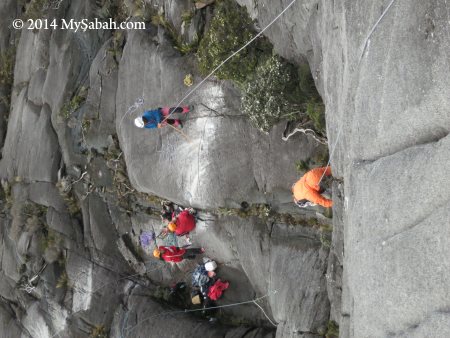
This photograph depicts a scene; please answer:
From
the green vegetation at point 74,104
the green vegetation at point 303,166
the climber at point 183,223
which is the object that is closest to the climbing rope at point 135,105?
the green vegetation at point 74,104

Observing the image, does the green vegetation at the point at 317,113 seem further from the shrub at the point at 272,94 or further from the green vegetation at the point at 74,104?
the green vegetation at the point at 74,104

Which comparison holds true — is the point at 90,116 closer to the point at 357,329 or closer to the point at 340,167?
the point at 340,167

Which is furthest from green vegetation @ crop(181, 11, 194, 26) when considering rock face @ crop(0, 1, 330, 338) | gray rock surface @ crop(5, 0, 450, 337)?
rock face @ crop(0, 1, 330, 338)

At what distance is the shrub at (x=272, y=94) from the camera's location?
1064cm

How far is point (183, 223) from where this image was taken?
1394 centimetres

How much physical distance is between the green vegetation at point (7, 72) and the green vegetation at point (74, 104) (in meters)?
7.48

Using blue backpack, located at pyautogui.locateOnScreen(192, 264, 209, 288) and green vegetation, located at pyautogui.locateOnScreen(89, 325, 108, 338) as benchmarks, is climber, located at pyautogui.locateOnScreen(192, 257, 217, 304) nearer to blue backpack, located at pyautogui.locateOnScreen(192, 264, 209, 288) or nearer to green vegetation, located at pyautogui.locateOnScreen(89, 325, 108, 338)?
blue backpack, located at pyautogui.locateOnScreen(192, 264, 209, 288)

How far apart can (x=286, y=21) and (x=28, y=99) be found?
15.1 meters

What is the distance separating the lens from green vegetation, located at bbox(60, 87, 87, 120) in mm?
18403

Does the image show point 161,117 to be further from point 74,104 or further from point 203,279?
point 74,104

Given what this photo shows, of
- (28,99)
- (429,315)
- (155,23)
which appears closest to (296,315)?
(429,315)

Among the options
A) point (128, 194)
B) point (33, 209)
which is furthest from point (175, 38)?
point (33, 209)

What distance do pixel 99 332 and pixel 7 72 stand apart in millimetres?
14415

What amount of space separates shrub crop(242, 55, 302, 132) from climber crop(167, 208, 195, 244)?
397 centimetres
